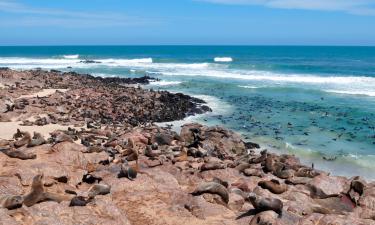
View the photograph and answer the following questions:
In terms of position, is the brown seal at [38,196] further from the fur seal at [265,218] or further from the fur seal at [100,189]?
the fur seal at [265,218]

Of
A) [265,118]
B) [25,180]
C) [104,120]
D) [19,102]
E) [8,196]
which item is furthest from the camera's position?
[265,118]

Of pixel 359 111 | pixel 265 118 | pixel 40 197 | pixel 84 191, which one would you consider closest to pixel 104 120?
pixel 265 118

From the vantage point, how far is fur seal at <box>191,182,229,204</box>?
10896 mm

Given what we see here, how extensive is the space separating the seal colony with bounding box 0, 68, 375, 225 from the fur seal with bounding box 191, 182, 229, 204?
2 cm

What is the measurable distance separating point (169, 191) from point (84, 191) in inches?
75.8

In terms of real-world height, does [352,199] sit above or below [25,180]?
below

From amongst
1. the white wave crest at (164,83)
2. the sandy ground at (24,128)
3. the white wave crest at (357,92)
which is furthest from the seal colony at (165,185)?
the white wave crest at (164,83)

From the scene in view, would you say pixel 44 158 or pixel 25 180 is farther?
pixel 44 158

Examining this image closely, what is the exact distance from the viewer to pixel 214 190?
1095cm

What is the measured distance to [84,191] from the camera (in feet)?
36.0

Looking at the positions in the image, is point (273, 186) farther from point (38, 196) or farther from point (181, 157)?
point (38, 196)

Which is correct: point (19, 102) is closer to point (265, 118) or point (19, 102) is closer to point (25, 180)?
point (265, 118)

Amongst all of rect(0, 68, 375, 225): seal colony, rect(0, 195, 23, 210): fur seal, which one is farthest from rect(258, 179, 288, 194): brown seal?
rect(0, 195, 23, 210): fur seal

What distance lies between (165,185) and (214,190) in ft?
4.30
